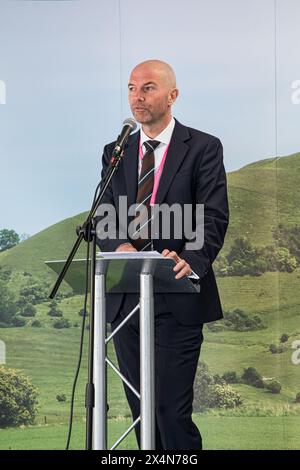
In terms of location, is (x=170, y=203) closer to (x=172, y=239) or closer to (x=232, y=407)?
(x=172, y=239)

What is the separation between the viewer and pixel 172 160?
398 centimetres

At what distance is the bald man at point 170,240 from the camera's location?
3.73 meters

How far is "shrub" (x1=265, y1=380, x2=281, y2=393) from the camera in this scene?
194 inches

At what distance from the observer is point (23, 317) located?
518cm

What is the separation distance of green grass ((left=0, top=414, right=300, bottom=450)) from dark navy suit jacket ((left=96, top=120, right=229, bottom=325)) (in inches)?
47.3

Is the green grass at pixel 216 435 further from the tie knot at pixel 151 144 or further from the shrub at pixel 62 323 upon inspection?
the tie knot at pixel 151 144

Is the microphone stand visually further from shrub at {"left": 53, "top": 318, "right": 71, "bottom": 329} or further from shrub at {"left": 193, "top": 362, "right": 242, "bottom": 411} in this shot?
shrub at {"left": 53, "top": 318, "right": 71, "bottom": 329}

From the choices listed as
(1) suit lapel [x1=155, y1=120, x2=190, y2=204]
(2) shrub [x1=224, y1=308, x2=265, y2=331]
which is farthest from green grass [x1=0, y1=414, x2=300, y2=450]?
(1) suit lapel [x1=155, y1=120, x2=190, y2=204]

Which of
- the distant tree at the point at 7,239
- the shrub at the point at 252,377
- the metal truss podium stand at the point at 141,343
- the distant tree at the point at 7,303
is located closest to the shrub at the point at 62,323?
the distant tree at the point at 7,303

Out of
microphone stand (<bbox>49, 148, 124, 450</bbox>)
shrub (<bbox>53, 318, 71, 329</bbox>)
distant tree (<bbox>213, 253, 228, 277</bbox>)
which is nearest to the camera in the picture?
microphone stand (<bbox>49, 148, 124, 450</bbox>)

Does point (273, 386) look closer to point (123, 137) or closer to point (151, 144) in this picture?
point (151, 144)

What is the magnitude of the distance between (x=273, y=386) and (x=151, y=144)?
1.66m

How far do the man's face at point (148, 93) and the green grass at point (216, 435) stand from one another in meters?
1.83

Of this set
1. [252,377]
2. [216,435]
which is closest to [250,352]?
[252,377]
